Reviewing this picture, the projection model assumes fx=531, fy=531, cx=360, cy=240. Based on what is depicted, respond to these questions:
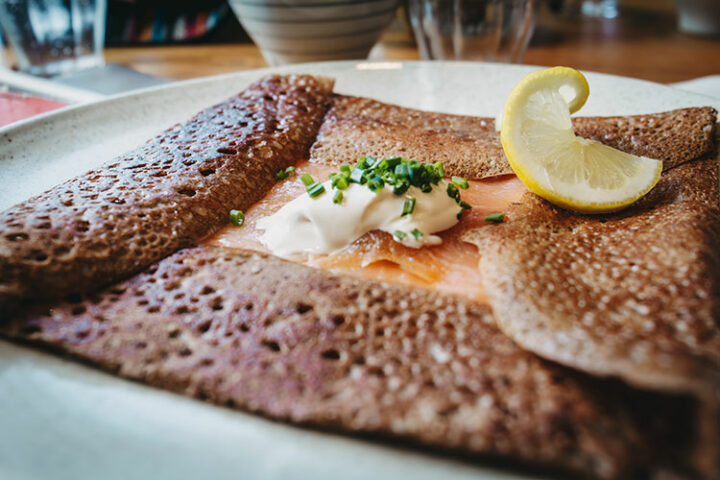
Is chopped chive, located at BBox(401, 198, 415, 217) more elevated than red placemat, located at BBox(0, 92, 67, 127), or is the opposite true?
red placemat, located at BBox(0, 92, 67, 127)

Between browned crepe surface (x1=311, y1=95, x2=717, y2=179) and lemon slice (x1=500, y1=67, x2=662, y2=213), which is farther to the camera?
browned crepe surface (x1=311, y1=95, x2=717, y2=179)

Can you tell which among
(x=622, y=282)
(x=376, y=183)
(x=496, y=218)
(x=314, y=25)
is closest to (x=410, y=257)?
(x=376, y=183)

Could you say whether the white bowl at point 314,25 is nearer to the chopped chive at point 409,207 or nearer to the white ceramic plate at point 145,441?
the chopped chive at point 409,207

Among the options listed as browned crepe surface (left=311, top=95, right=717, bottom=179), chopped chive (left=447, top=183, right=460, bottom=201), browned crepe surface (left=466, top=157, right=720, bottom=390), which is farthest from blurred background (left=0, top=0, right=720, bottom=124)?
chopped chive (left=447, top=183, right=460, bottom=201)

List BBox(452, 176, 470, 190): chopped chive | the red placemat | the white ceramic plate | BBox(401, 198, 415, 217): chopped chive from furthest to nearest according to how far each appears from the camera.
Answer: the red placemat, BBox(452, 176, 470, 190): chopped chive, BBox(401, 198, 415, 217): chopped chive, the white ceramic plate

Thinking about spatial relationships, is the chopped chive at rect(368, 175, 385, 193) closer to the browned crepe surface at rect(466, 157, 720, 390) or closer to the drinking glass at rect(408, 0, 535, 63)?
the browned crepe surface at rect(466, 157, 720, 390)

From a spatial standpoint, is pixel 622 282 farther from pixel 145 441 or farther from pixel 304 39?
pixel 304 39

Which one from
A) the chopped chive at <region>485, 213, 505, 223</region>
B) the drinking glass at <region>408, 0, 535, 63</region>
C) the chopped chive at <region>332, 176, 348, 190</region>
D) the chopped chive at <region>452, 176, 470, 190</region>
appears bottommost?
the chopped chive at <region>485, 213, 505, 223</region>
